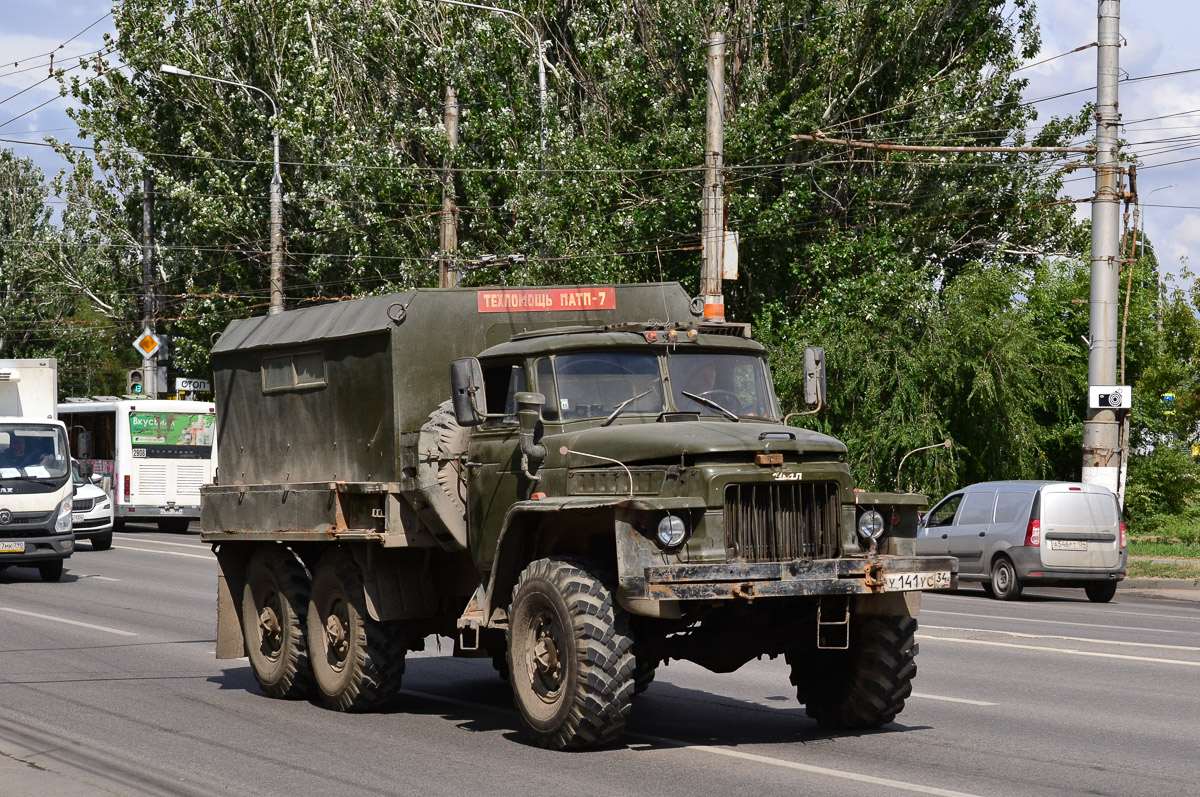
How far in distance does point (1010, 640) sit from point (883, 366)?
13695 mm

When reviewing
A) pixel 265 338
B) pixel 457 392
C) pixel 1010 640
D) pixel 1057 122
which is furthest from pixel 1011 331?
pixel 457 392

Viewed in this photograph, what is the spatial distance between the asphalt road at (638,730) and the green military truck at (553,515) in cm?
49

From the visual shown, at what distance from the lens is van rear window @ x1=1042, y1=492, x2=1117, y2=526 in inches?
855

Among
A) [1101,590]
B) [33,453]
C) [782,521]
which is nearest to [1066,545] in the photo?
[1101,590]

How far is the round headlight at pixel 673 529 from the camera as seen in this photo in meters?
8.59

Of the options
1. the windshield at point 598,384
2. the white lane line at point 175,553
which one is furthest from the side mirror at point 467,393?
the white lane line at point 175,553

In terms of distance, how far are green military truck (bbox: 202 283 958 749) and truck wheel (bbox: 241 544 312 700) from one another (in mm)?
22

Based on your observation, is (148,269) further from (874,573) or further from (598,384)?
(874,573)

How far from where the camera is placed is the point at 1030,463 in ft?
95.1

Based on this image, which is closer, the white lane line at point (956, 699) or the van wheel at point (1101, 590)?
the white lane line at point (956, 699)

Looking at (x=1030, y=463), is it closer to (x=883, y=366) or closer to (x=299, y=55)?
(x=883, y=366)

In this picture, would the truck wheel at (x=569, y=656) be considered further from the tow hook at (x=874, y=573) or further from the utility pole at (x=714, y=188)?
the utility pole at (x=714, y=188)

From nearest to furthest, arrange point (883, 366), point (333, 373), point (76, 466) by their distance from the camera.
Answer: point (333, 373) < point (76, 466) < point (883, 366)

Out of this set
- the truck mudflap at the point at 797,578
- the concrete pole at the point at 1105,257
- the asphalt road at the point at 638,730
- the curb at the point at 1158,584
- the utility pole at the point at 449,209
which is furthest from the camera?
the utility pole at the point at 449,209
